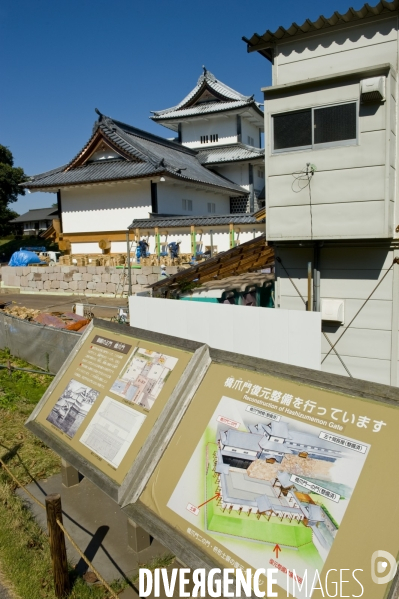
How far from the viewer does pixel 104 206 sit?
2884 cm

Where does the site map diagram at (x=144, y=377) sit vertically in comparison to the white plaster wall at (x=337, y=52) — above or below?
below

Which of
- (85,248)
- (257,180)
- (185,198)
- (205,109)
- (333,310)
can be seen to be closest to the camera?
(333,310)

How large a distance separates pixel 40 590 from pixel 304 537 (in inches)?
98.3

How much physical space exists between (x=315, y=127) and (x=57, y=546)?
22.8ft

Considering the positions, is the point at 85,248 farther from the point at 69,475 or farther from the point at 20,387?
the point at 69,475

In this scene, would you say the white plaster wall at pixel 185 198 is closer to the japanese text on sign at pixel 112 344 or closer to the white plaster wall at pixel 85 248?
the white plaster wall at pixel 85 248

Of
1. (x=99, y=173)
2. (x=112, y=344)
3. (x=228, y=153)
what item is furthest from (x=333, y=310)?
(x=228, y=153)

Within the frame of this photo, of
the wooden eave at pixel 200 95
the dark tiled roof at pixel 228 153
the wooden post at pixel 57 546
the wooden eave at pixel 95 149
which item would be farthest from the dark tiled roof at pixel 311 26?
the wooden eave at pixel 200 95

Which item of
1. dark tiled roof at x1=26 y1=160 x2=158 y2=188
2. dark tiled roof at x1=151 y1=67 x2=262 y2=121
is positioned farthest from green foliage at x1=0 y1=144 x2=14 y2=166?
dark tiled roof at x1=26 y1=160 x2=158 y2=188

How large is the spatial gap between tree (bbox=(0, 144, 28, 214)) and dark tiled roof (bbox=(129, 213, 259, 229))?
32.2 m

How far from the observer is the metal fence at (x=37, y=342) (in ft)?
30.6

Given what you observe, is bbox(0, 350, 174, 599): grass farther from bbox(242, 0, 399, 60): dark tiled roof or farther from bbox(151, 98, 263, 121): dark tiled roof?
bbox(151, 98, 263, 121): dark tiled roof

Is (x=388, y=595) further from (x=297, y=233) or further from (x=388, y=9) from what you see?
(x=388, y=9)

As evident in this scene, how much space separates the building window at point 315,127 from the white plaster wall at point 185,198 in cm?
1967
